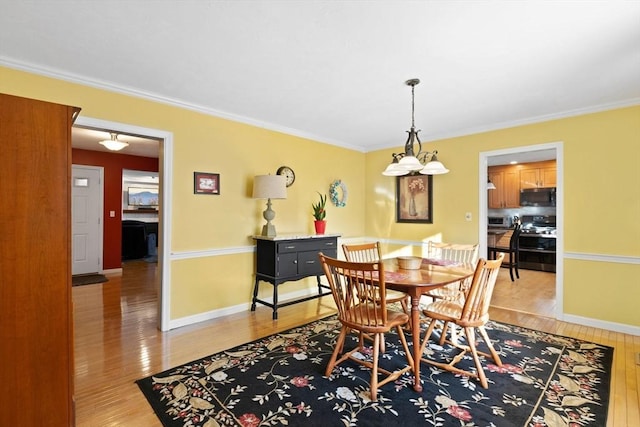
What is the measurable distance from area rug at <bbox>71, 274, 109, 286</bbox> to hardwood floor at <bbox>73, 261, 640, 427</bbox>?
12.3 inches

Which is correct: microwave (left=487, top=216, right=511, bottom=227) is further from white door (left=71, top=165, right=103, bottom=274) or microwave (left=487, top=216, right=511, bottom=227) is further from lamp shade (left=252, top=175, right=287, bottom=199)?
white door (left=71, top=165, right=103, bottom=274)

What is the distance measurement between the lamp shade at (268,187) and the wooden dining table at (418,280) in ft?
4.96

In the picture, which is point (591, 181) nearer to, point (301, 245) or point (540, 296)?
point (540, 296)

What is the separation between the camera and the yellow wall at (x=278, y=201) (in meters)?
3.13

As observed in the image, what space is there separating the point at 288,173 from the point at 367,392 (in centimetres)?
290

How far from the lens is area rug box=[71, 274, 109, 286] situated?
5188 mm

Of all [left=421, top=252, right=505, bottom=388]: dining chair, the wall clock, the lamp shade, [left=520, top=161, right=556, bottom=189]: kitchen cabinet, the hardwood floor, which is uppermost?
[left=520, top=161, right=556, bottom=189]: kitchen cabinet

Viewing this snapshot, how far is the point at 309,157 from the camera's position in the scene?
460 centimetres

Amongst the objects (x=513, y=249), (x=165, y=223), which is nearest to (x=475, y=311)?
(x=165, y=223)

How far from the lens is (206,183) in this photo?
3.48m

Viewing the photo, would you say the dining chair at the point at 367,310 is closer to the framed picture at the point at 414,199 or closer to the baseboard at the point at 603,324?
the baseboard at the point at 603,324

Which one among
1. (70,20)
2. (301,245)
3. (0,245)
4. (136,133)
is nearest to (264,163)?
(301,245)

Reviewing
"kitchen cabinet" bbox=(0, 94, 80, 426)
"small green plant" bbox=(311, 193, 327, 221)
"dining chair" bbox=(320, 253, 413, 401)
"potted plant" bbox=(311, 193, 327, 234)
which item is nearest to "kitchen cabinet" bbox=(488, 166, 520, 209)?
"small green plant" bbox=(311, 193, 327, 221)

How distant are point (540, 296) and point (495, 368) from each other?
2743 millimetres
